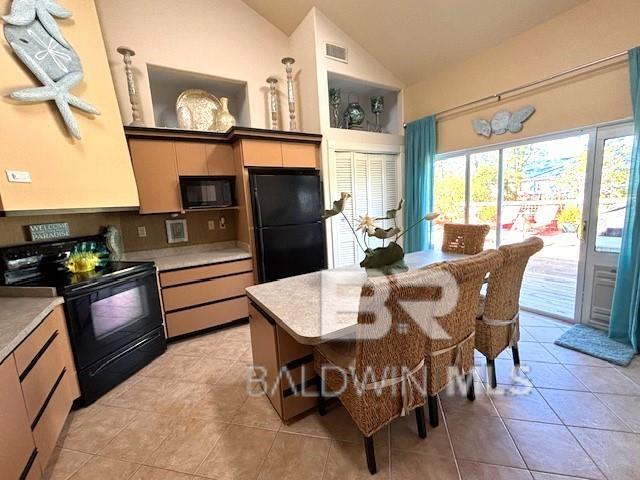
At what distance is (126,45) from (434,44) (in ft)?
10.7

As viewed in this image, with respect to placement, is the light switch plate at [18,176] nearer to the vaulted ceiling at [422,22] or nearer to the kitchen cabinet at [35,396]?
the kitchen cabinet at [35,396]

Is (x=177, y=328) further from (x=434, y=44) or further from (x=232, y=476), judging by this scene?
(x=434, y=44)

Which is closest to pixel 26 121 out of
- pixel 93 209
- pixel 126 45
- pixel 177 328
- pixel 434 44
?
pixel 93 209

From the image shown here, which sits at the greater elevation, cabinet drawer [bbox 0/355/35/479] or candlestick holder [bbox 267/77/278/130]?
candlestick holder [bbox 267/77/278/130]

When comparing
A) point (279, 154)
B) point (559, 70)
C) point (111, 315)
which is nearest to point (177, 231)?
point (111, 315)

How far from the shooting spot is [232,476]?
133cm

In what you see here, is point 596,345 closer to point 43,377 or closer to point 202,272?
point 202,272

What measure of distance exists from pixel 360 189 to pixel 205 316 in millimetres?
2419

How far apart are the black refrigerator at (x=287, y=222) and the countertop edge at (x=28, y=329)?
1.57 meters

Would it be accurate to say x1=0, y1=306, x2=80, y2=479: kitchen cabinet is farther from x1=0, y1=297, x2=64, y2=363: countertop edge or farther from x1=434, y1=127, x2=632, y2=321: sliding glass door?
x1=434, y1=127, x2=632, y2=321: sliding glass door

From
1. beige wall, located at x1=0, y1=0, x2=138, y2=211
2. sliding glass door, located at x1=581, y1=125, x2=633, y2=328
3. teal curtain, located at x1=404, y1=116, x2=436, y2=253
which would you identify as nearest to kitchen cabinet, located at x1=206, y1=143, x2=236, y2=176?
beige wall, located at x1=0, y1=0, x2=138, y2=211

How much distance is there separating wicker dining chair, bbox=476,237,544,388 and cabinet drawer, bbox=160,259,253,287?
218cm

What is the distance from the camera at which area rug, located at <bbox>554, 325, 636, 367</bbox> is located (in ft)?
6.79

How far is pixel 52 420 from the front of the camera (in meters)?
1.44
